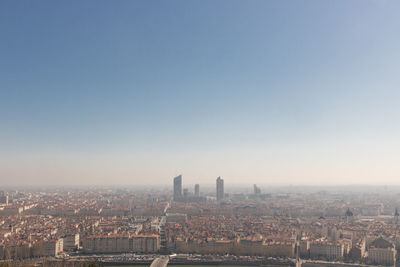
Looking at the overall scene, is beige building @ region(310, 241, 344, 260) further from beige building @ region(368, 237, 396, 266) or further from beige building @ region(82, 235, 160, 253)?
beige building @ region(82, 235, 160, 253)

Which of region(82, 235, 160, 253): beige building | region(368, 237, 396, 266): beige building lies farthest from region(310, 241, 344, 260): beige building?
region(82, 235, 160, 253): beige building

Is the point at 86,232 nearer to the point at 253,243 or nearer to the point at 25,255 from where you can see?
the point at 25,255

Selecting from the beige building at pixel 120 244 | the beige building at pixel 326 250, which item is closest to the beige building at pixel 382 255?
the beige building at pixel 326 250

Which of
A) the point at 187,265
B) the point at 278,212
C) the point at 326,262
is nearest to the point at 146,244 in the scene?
the point at 187,265

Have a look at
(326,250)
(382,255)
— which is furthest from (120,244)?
(382,255)

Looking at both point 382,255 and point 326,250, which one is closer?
point 382,255

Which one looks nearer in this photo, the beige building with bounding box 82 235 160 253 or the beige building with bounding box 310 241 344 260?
the beige building with bounding box 310 241 344 260

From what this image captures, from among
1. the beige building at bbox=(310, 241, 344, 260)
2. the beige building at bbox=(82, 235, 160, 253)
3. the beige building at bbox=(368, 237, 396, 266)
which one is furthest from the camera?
the beige building at bbox=(82, 235, 160, 253)

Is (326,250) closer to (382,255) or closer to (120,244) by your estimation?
(382,255)

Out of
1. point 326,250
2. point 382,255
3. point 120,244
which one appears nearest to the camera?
point 382,255

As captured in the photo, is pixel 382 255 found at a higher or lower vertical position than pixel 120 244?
lower

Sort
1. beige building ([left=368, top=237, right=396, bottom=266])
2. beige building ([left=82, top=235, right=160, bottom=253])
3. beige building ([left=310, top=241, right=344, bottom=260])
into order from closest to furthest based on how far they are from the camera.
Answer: beige building ([left=368, top=237, right=396, bottom=266])
beige building ([left=310, top=241, right=344, bottom=260])
beige building ([left=82, top=235, right=160, bottom=253])
